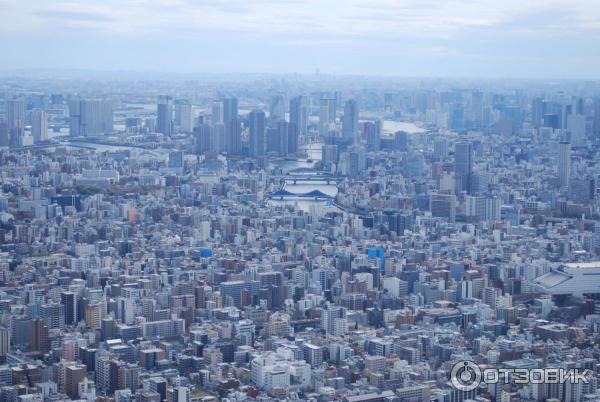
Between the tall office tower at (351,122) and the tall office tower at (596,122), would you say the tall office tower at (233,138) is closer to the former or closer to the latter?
the tall office tower at (351,122)

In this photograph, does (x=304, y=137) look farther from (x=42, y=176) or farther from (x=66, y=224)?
(x=66, y=224)

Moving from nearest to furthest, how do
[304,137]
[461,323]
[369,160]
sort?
[461,323]
[369,160]
[304,137]

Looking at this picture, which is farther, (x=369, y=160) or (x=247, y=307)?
(x=369, y=160)

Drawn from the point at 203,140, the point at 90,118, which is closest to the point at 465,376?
the point at 203,140

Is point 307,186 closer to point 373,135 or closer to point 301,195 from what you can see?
point 301,195

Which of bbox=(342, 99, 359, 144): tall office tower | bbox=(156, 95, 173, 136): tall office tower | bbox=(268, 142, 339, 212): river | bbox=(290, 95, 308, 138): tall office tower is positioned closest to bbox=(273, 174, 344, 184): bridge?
bbox=(268, 142, 339, 212): river

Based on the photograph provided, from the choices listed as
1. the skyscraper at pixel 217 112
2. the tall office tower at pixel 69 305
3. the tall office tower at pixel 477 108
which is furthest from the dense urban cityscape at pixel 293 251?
the skyscraper at pixel 217 112

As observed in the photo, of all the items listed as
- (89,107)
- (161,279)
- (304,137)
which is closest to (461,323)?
(161,279)
